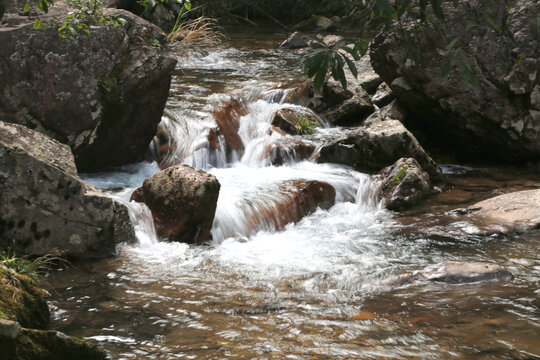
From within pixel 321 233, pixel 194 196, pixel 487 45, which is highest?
pixel 487 45

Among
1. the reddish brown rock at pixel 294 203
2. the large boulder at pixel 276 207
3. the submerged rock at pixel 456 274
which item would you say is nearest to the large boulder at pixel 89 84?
the large boulder at pixel 276 207

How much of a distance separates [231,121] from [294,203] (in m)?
3.08

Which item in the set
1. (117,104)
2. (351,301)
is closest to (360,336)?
(351,301)

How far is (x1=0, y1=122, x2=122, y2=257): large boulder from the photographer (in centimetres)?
521

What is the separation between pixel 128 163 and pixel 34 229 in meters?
3.30

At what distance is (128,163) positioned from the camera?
8531mm

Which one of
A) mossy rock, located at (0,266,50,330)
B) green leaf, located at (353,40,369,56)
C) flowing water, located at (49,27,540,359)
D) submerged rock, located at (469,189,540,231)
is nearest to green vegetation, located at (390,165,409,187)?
flowing water, located at (49,27,540,359)

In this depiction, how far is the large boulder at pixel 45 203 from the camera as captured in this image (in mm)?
5211

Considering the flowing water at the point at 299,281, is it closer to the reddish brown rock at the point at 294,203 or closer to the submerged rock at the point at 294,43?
the reddish brown rock at the point at 294,203

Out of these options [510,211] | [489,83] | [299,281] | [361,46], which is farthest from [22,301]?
[489,83]

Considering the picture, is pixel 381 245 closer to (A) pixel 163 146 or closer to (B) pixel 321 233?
(B) pixel 321 233

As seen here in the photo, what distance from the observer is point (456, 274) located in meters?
4.91

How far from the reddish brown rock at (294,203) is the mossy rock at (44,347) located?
4.15 m

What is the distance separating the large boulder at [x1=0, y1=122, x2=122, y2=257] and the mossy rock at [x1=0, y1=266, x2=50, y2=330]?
152cm
